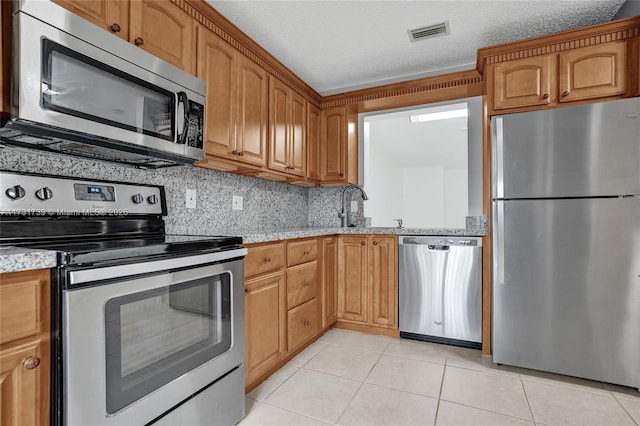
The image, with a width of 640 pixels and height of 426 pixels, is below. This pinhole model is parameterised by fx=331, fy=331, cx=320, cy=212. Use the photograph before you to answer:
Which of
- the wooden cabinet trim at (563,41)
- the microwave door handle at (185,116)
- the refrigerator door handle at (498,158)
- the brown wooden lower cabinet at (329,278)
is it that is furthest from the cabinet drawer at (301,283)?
the wooden cabinet trim at (563,41)

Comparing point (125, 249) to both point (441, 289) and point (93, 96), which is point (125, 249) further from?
point (441, 289)

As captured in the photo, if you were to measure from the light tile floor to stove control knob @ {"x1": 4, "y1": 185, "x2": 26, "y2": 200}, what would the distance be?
1391 millimetres

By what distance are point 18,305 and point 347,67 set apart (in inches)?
106

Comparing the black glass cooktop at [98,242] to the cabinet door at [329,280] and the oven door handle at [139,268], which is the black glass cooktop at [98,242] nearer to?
the oven door handle at [139,268]

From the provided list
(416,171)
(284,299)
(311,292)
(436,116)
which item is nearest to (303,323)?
(311,292)

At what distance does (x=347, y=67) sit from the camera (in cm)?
287

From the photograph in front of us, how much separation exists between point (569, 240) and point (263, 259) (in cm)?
190

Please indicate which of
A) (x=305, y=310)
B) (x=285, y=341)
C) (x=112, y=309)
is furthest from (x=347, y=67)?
(x=112, y=309)

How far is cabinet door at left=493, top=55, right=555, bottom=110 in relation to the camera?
2223 millimetres

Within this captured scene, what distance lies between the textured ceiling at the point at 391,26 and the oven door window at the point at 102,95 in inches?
34.1

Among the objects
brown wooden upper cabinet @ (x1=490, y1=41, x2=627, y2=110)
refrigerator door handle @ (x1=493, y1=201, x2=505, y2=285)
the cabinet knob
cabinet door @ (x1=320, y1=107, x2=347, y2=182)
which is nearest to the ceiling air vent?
brown wooden upper cabinet @ (x1=490, y1=41, x2=627, y2=110)

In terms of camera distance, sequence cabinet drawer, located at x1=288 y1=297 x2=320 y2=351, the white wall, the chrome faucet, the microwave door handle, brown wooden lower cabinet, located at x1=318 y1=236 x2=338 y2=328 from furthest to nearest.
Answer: the white wall → the chrome faucet → brown wooden lower cabinet, located at x1=318 y1=236 x2=338 y2=328 → cabinet drawer, located at x1=288 y1=297 x2=320 y2=351 → the microwave door handle

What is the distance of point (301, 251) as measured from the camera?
241 cm

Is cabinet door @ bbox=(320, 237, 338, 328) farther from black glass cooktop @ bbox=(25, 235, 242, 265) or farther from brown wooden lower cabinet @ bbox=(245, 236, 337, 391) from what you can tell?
black glass cooktop @ bbox=(25, 235, 242, 265)
